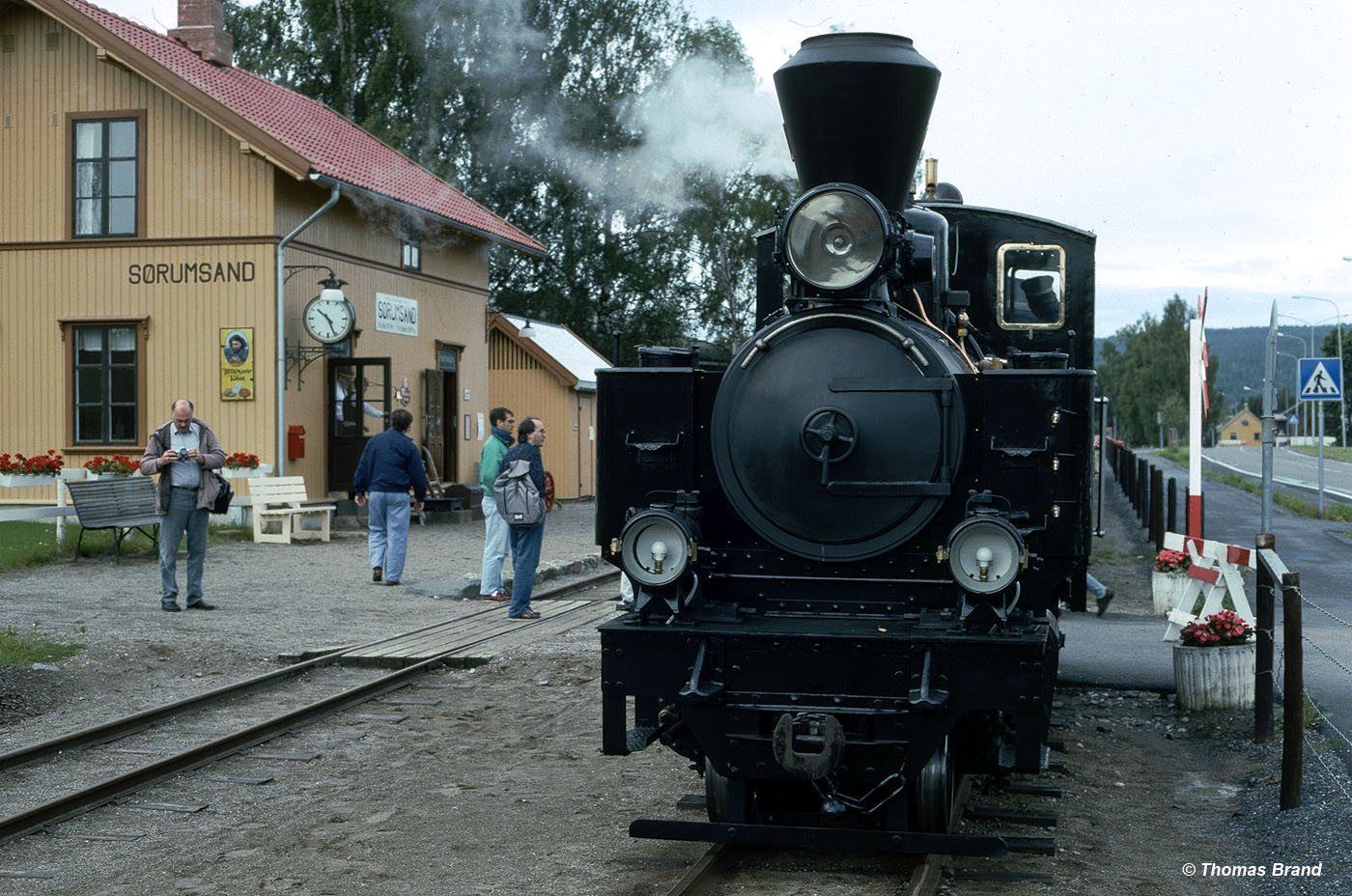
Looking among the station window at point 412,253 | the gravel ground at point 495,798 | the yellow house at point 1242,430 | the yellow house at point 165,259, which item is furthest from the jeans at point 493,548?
the yellow house at point 1242,430

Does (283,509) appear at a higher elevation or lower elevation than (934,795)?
higher

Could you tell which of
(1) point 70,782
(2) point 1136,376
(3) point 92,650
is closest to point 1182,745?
(1) point 70,782

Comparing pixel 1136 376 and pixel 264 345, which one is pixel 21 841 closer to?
pixel 264 345

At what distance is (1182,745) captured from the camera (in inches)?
288

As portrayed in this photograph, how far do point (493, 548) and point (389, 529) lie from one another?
1.39m

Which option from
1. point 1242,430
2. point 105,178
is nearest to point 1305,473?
point 105,178

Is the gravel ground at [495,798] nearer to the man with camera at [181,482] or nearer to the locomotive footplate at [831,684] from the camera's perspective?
the locomotive footplate at [831,684]

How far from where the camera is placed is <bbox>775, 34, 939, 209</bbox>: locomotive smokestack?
5.44 meters

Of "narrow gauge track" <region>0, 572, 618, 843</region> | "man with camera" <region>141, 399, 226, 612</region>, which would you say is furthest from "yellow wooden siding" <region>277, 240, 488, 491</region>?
"narrow gauge track" <region>0, 572, 618, 843</region>

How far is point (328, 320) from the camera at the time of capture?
1864 centimetres

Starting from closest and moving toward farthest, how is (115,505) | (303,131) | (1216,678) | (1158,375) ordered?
1. (1216,678)
2. (115,505)
3. (303,131)
4. (1158,375)

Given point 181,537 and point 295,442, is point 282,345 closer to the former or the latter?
point 295,442

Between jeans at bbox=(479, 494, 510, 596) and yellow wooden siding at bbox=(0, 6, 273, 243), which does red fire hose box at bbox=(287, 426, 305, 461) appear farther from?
jeans at bbox=(479, 494, 510, 596)

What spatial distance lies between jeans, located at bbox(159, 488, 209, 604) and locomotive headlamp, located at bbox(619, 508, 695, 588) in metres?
6.88
